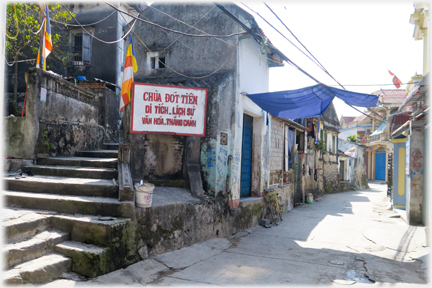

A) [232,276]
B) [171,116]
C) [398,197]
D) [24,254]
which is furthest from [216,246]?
[398,197]

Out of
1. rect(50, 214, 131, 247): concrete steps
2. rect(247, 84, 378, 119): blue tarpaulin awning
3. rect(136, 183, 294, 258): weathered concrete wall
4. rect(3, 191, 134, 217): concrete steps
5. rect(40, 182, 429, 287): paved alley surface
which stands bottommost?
rect(40, 182, 429, 287): paved alley surface

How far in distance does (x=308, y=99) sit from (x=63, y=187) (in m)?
6.26

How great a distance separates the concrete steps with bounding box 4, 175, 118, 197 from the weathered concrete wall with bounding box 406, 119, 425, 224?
27.3ft

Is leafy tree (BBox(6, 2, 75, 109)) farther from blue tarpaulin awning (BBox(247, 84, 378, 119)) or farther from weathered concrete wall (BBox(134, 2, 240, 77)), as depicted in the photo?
blue tarpaulin awning (BBox(247, 84, 378, 119))

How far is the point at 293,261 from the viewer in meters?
5.47

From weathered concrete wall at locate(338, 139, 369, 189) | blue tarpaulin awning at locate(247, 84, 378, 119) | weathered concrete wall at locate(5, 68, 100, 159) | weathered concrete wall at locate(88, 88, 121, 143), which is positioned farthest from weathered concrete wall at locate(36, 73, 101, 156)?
weathered concrete wall at locate(338, 139, 369, 189)

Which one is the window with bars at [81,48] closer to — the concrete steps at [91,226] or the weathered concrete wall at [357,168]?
the concrete steps at [91,226]

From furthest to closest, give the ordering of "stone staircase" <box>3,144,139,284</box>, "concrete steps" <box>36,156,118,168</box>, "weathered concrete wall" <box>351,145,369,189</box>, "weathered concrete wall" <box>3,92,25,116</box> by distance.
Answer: "weathered concrete wall" <box>351,145,369,189</box>, "weathered concrete wall" <box>3,92,25,116</box>, "concrete steps" <box>36,156,118,168</box>, "stone staircase" <box>3,144,139,284</box>

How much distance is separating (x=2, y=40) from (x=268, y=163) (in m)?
8.01

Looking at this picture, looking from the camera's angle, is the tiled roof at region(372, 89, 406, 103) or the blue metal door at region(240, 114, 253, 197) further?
the tiled roof at region(372, 89, 406, 103)

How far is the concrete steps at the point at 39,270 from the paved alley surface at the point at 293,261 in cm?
14

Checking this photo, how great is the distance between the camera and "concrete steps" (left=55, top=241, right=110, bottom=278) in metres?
3.84

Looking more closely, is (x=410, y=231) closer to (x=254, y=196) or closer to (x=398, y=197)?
(x=398, y=197)

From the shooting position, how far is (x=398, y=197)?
1128cm
